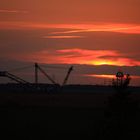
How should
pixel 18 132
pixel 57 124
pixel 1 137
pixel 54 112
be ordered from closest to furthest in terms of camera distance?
pixel 1 137
pixel 18 132
pixel 57 124
pixel 54 112

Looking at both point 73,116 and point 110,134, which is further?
point 73,116

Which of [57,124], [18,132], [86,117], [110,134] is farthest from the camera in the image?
[86,117]

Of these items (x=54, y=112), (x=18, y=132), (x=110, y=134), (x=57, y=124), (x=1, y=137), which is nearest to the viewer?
(x=110, y=134)

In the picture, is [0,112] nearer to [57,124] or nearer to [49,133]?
[57,124]

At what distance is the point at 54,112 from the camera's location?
9100 cm

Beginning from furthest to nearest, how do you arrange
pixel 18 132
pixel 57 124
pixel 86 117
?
pixel 86 117
pixel 57 124
pixel 18 132

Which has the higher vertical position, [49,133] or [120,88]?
[120,88]

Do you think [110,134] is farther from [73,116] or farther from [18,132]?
[73,116]

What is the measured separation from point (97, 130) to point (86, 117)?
29.4 metres

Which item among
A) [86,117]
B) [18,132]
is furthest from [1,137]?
[86,117]

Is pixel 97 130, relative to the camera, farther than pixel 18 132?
No

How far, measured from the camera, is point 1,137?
6281 centimetres

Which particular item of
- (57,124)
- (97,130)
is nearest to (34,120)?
(57,124)

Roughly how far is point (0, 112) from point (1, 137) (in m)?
23.0
